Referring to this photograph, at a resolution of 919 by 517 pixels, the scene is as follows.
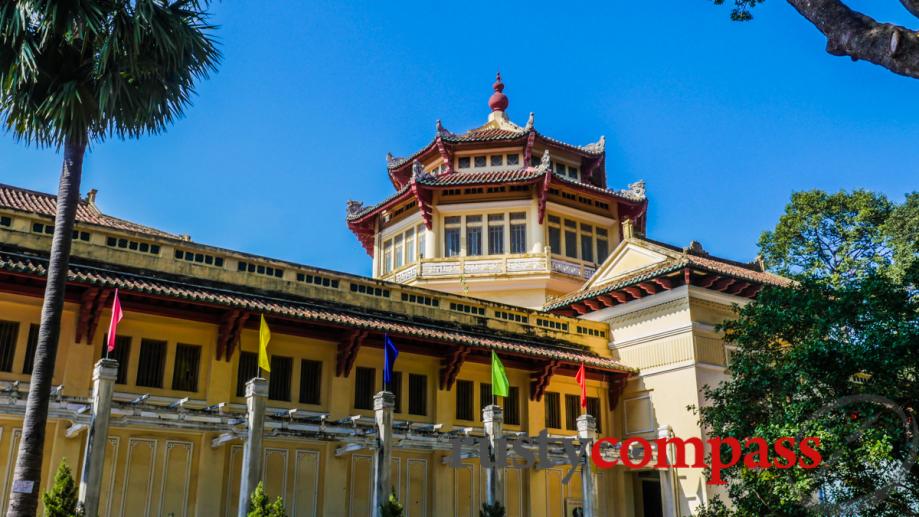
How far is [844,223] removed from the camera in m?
43.9

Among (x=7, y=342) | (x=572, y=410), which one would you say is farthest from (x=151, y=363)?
(x=572, y=410)

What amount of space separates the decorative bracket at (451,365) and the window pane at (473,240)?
13453mm

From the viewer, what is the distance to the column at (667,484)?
27.8 m

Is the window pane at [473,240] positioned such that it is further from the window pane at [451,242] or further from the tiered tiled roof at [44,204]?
the tiered tiled roof at [44,204]

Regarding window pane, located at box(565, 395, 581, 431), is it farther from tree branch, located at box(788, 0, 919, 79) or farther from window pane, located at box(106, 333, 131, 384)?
tree branch, located at box(788, 0, 919, 79)

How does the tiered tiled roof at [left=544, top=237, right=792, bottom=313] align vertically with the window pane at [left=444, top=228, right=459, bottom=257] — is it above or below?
below

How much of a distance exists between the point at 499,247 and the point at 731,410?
20.6 m

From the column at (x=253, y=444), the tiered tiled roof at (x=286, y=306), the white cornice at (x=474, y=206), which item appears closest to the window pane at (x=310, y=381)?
the tiered tiled roof at (x=286, y=306)

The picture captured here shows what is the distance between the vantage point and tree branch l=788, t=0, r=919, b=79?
1025 centimetres

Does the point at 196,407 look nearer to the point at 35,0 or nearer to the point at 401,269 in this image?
the point at 35,0

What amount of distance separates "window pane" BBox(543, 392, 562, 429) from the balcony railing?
30.9 ft

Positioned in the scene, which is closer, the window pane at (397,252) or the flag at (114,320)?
the flag at (114,320)

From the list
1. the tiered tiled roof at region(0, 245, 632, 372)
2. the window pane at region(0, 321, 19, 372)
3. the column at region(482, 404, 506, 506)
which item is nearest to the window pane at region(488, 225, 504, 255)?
the tiered tiled roof at region(0, 245, 632, 372)

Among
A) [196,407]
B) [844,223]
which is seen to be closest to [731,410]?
[196,407]
